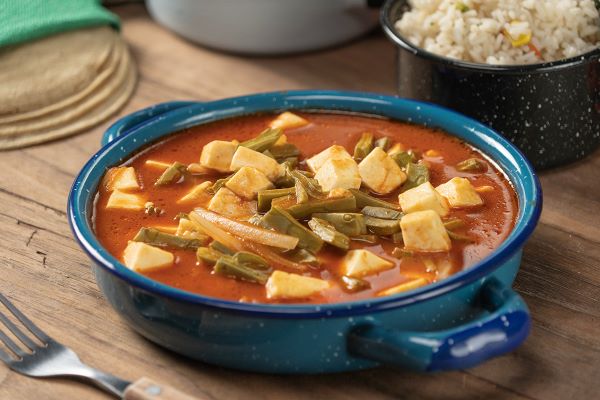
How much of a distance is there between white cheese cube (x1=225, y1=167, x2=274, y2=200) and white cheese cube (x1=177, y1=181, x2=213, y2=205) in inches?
2.3

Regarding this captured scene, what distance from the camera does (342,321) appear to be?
1.53 m

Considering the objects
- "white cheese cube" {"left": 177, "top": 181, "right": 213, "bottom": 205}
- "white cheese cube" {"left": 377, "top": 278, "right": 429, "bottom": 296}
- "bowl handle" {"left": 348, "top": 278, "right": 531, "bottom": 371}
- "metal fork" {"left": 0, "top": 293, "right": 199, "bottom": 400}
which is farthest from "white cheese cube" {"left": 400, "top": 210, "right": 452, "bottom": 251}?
"metal fork" {"left": 0, "top": 293, "right": 199, "bottom": 400}

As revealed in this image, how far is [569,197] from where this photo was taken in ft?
7.43

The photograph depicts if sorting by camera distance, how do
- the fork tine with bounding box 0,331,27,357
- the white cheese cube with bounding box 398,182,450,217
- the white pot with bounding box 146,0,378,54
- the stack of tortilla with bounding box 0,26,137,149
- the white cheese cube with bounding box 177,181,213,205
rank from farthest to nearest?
the white pot with bounding box 146,0,378,54, the stack of tortilla with bounding box 0,26,137,149, the white cheese cube with bounding box 177,181,213,205, the white cheese cube with bounding box 398,182,450,217, the fork tine with bounding box 0,331,27,357

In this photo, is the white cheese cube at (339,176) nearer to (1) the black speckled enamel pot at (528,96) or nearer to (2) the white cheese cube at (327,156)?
(2) the white cheese cube at (327,156)

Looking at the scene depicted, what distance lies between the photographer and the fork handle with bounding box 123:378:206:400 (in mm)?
1504

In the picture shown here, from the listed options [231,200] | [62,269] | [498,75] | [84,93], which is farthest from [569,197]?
[84,93]

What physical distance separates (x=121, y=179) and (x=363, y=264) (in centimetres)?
61

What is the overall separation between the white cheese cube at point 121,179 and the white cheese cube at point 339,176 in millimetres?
394

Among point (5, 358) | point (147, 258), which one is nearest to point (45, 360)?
point (5, 358)

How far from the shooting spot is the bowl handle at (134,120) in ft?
7.22

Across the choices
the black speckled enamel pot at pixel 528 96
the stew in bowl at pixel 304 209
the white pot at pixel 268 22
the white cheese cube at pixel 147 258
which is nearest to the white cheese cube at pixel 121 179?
the stew in bowl at pixel 304 209

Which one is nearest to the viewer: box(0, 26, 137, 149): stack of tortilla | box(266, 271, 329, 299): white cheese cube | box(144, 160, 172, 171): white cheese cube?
box(266, 271, 329, 299): white cheese cube

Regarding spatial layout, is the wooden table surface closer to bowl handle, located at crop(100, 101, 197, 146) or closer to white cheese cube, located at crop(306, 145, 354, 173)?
bowl handle, located at crop(100, 101, 197, 146)
